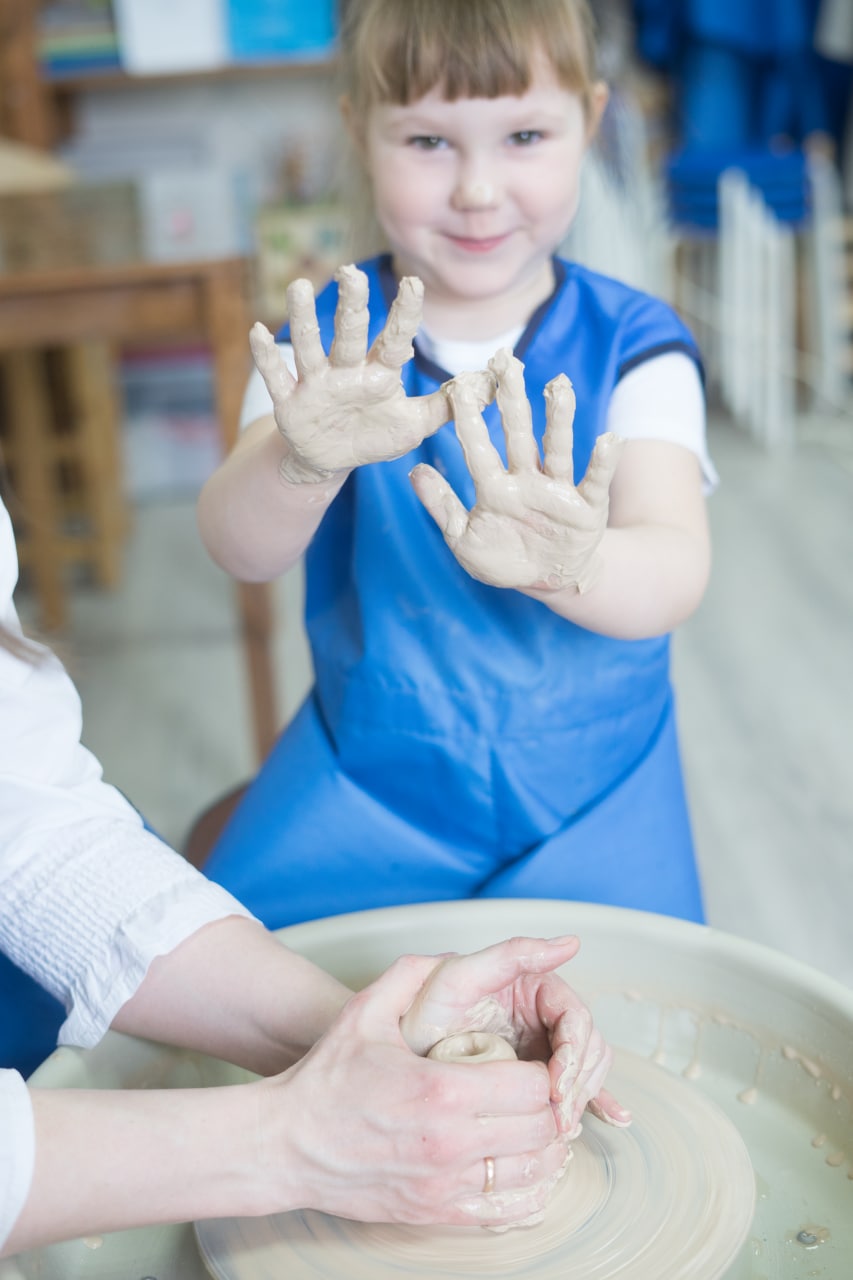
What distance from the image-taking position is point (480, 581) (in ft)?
2.93

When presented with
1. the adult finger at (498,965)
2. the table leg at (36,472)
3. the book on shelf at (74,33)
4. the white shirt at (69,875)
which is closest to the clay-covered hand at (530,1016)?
the adult finger at (498,965)

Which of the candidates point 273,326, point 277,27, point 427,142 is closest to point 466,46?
point 427,142

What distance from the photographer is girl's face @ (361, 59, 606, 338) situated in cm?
93

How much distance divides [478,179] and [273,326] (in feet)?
7.96

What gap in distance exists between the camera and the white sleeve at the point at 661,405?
96 centimetres

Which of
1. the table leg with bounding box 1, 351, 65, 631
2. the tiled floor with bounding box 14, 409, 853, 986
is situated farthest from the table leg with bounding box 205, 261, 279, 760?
the table leg with bounding box 1, 351, 65, 631

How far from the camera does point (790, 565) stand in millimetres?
2645

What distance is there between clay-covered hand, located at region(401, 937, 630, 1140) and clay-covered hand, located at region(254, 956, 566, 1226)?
3cm

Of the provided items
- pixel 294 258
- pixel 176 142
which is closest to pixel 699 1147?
pixel 294 258

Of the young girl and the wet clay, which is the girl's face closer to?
the young girl

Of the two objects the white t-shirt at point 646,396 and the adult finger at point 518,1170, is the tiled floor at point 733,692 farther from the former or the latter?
the adult finger at point 518,1170

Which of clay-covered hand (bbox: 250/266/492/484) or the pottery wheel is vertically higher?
clay-covered hand (bbox: 250/266/492/484)

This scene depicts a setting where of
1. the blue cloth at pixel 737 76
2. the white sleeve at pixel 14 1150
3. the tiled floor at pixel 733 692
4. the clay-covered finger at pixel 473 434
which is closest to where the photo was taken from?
the white sleeve at pixel 14 1150

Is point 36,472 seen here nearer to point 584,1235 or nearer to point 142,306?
point 142,306
